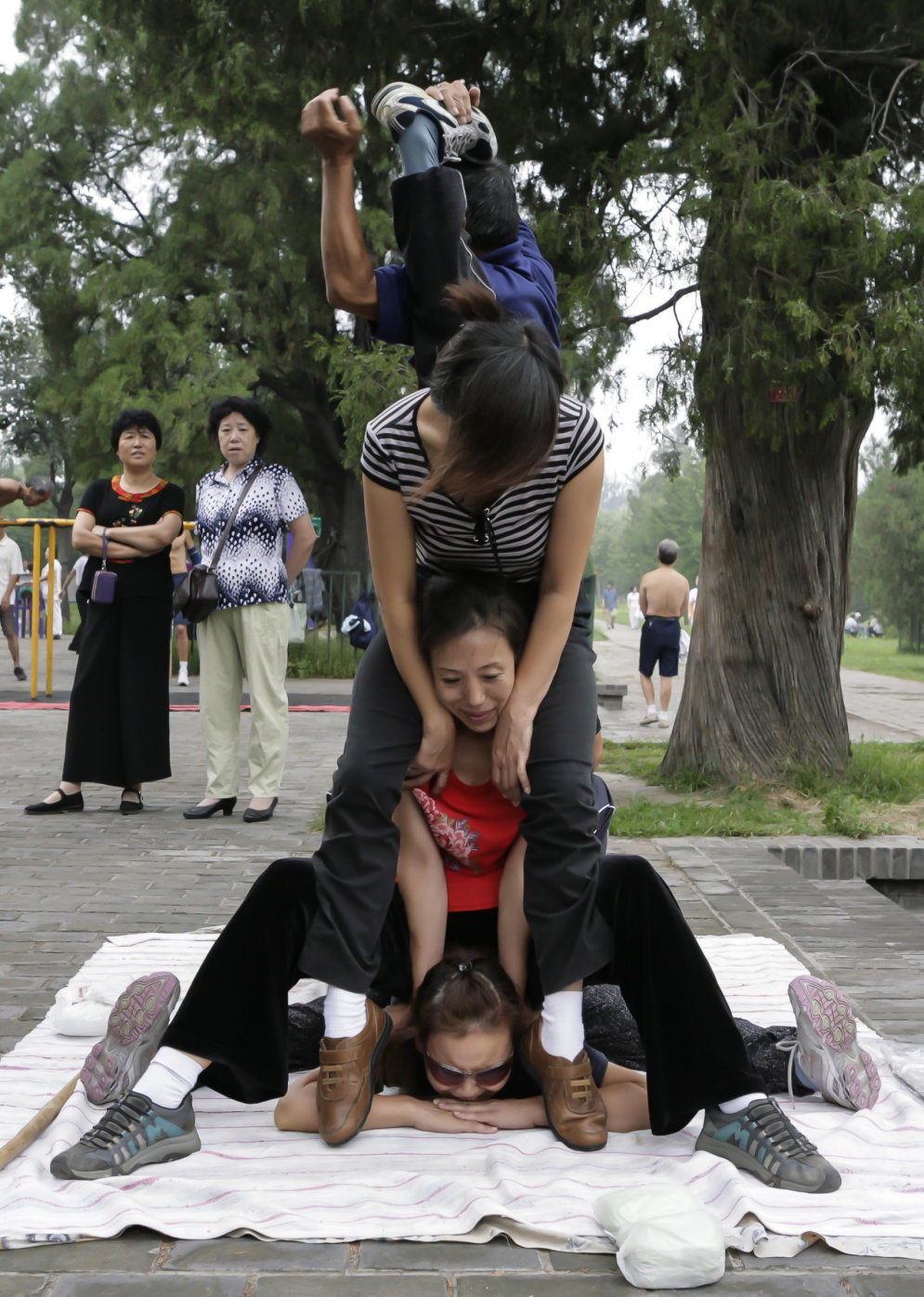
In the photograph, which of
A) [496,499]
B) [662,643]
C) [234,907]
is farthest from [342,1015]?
[662,643]

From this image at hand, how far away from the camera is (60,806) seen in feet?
23.9


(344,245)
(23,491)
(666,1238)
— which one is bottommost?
(666,1238)

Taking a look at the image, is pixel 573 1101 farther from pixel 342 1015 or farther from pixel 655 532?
pixel 655 532

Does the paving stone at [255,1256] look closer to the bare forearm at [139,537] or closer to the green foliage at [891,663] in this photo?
the bare forearm at [139,537]

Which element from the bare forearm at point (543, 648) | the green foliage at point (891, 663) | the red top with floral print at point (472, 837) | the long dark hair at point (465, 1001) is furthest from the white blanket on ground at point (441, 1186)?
the green foliage at point (891, 663)

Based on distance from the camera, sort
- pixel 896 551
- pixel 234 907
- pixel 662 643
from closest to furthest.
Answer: pixel 234 907, pixel 662 643, pixel 896 551

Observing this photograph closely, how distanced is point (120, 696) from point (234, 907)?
219 cm

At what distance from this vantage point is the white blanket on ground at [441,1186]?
2482 millimetres

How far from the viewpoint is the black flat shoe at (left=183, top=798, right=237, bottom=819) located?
719 centimetres

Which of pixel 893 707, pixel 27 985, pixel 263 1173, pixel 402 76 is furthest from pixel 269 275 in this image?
pixel 263 1173

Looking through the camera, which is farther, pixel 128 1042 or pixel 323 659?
pixel 323 659

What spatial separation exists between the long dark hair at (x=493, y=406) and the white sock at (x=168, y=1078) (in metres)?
1.33

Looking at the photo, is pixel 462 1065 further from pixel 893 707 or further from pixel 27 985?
pixel 893 707

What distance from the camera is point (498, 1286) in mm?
2297
